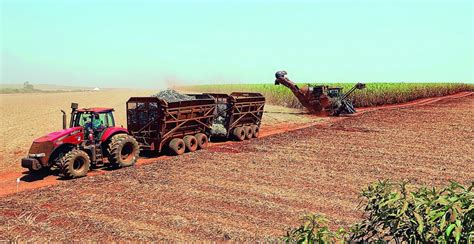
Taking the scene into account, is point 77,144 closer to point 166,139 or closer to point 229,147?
point 166,139

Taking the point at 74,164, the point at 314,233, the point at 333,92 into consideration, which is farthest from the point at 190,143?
the point at 333,92

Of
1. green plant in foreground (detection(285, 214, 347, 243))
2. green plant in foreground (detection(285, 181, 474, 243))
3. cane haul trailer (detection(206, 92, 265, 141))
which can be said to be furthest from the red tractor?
green plant in foreground (detection(285, 181, 474, 243))

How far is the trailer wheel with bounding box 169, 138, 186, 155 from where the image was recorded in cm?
1628

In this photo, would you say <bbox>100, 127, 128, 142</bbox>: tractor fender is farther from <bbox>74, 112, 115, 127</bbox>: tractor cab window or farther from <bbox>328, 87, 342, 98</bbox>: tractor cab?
<bbox>328, 87, 342, 98</bbox>: tractor cab

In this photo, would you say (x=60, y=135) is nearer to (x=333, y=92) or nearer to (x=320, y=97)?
(x=320, y=97)

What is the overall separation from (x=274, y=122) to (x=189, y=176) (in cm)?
1740

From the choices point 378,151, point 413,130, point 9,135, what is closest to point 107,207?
point 378,151

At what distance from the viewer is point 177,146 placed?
53.7 feet

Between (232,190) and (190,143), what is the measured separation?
254 inches

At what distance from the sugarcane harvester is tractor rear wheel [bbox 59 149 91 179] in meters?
20.7

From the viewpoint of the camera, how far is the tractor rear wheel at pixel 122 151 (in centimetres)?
1380

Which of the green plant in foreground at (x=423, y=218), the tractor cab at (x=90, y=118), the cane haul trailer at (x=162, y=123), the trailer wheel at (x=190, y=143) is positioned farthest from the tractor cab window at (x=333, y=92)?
the green plant in foreground at (x=423, y=218)

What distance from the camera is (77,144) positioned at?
13156 millimetres

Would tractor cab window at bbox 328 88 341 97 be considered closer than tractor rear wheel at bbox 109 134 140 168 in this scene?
No
